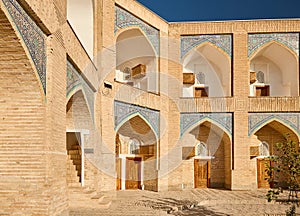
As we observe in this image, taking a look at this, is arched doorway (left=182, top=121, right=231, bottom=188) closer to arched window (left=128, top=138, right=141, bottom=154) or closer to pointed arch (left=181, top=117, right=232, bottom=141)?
pointed arch (left=181, top=117, right=232, bottom=141)

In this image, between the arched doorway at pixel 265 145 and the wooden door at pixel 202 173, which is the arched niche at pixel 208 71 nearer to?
the arched doorway at pixel 265 145

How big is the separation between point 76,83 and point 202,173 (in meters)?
9.06

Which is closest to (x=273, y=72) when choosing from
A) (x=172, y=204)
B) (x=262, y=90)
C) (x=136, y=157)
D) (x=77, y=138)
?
(x=262, y=90)

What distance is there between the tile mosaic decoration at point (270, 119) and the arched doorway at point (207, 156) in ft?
4.51

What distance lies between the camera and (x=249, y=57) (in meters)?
14.7

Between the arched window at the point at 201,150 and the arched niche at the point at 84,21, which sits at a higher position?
the arched niche at the point at 84,21

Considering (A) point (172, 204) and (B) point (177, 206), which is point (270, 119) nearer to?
(A) point (172, 204)

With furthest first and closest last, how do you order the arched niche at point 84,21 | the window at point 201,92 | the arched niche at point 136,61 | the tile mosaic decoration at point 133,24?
the window at point 201,92 < the arched niche at point 136,61 < the tile mosaic decoration at point 133,24 < the arched niche at point 84,21

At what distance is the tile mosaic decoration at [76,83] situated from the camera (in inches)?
291

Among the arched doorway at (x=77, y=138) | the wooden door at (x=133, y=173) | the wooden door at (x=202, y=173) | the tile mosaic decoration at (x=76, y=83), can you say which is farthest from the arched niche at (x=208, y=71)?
the arched doorway at (x=77, y=138)

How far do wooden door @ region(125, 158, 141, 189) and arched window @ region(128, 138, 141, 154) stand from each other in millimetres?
294

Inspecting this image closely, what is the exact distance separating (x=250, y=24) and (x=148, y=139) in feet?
18.5

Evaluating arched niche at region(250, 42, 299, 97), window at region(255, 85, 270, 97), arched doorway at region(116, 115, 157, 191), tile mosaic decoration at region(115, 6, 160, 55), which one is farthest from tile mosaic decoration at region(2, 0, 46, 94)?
window at region(255, 85, 270, 97)

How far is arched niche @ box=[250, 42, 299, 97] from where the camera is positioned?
51.4ft
